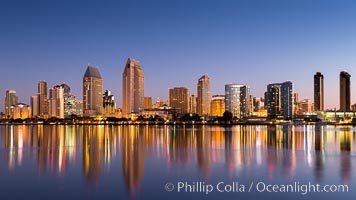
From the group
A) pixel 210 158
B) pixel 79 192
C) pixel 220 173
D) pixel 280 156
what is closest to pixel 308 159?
pixel 280 156

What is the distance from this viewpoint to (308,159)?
30547mm

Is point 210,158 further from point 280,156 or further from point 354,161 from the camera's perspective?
point 354,161

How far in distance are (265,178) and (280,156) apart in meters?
11.2

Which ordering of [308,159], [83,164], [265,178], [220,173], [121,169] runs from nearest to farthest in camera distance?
1. [265,178]
2. [220,173]
3. [121,169]
4. [83,164]
5. [308,159]

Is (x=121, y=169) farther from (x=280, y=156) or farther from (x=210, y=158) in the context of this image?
Answer: (x=280, y=156)

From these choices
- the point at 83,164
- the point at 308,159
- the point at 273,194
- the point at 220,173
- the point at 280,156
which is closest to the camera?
the point at 273,194

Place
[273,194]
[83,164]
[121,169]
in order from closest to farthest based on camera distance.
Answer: [273,194]
[121,169]
[83,164]

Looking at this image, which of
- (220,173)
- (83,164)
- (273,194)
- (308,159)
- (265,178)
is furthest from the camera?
(308,159)

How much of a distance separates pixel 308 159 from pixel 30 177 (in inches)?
754

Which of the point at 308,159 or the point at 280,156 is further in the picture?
the point at 280,156

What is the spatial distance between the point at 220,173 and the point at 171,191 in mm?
5628

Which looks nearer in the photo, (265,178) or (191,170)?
(265,178)

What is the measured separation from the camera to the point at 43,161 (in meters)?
29.4

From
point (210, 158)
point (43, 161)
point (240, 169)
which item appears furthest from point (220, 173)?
point (43, 161)
